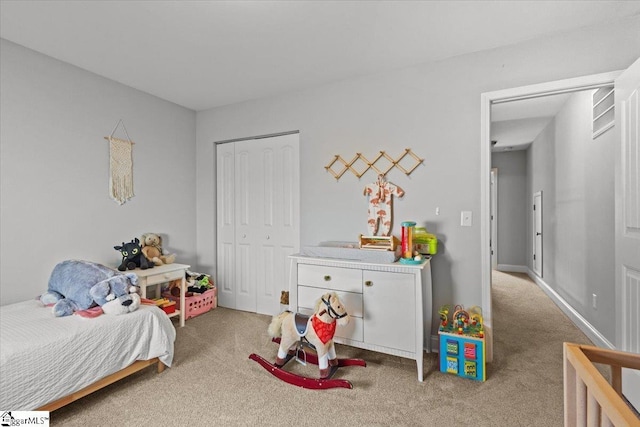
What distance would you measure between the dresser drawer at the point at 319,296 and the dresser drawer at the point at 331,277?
0.03m

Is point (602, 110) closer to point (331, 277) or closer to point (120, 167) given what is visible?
point (331, 277)

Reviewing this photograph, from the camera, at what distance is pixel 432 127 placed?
2602 mm

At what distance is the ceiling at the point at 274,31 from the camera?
1903 mm

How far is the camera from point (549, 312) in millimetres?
3564

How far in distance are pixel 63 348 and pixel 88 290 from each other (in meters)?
0.49

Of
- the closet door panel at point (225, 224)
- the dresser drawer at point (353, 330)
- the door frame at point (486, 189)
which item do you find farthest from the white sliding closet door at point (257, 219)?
the door frame at point (486, 189)

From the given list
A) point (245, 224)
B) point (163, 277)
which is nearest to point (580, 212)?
point (245, 224)

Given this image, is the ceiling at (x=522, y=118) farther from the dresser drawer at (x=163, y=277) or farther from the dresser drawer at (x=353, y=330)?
the dresser drawer at (x=163, y=277)

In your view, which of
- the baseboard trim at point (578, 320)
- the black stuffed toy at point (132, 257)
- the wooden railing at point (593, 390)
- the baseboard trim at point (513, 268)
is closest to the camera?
the wooden railing at point (593, 390)

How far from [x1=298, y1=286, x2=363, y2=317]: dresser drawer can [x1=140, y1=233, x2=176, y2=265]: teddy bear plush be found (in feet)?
5.24

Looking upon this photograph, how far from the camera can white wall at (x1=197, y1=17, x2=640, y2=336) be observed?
2211 millimetres

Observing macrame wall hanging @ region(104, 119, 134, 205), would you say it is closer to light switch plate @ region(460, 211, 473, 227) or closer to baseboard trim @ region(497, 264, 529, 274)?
light switch plate @ region(460, 211, 473, 227)

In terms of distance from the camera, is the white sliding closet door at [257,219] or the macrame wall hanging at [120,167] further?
the white sliding closet door at [257,219]

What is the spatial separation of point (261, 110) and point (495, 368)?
321 cm
